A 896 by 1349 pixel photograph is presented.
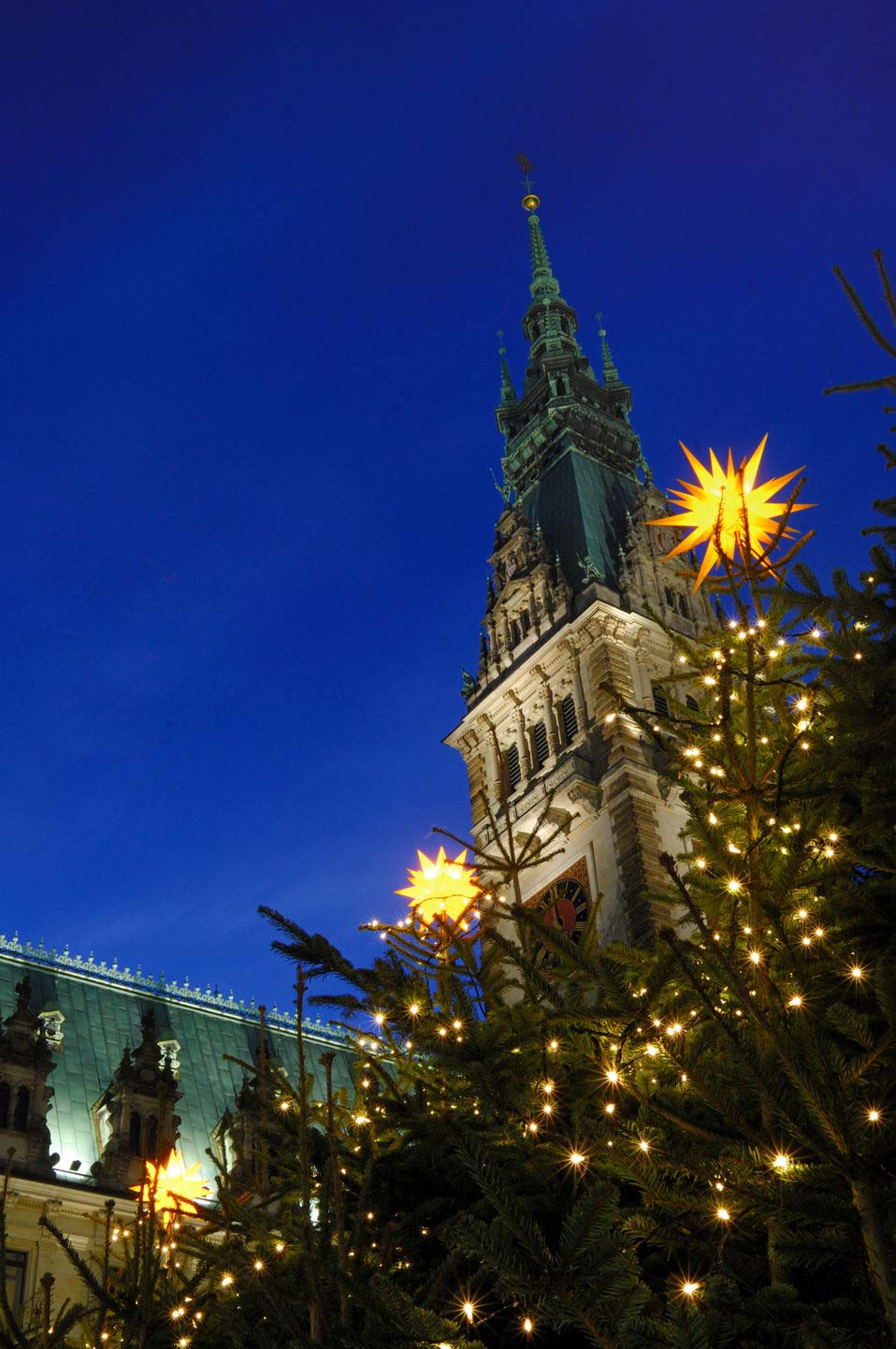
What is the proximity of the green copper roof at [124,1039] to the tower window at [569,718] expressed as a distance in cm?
1194

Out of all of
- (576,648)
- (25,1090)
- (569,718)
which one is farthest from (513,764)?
(25,1090)

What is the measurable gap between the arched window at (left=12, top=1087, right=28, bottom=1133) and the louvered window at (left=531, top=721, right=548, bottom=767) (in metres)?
17.6

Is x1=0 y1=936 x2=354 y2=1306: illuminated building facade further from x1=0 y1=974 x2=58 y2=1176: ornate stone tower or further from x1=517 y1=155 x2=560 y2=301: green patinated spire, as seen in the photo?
x1=517 y1=155 x2=560 y2=301: green patinated spire

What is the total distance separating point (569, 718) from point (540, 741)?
130 centimetres

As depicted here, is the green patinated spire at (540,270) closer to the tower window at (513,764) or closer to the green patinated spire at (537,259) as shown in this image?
the green patinated spire at (537,259)

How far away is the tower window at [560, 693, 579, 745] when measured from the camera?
4338 cm

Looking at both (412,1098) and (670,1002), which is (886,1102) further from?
(412,1098)

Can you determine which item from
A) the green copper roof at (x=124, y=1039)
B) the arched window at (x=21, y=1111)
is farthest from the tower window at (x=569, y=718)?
the arched window at (x=21, y=1111)

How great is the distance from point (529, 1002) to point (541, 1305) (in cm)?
438

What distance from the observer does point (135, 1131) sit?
34.8 metres

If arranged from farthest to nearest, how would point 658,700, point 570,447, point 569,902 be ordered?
point 570,447
point 658,700
point 569,902

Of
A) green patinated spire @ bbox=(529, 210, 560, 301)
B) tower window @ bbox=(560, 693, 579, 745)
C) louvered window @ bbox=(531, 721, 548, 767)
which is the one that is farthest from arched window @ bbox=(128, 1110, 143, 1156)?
green patinated spire @ bbox=(529, 210, 560, 301)

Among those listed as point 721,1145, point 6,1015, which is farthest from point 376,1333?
point 6,1015

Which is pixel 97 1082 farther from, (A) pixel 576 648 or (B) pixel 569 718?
(A) pixel 576 648
